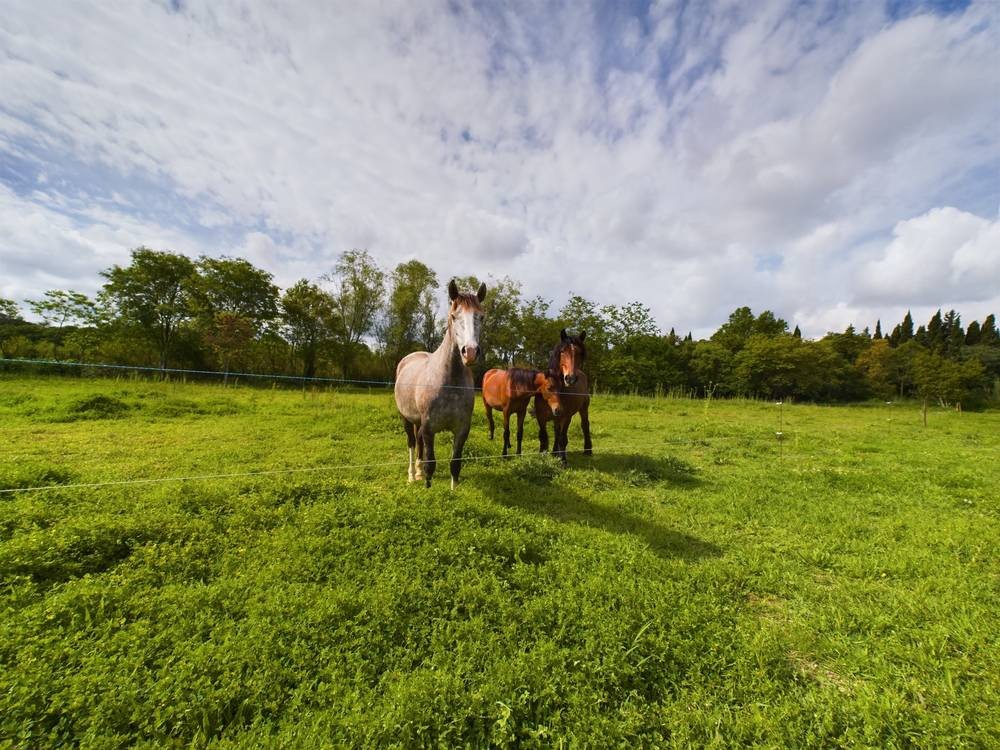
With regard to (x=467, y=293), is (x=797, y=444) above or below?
below

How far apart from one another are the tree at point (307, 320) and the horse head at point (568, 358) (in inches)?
1014

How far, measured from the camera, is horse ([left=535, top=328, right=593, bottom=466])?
6047 mm

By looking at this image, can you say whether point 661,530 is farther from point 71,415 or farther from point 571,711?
point 71,415

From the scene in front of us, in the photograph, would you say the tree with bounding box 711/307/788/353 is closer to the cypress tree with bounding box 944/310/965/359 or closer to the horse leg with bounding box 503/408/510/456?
the cypress tree with bounding box 944/310/965/359

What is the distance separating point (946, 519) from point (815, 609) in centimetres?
359

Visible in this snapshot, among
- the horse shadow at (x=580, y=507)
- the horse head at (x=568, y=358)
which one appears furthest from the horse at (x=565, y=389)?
the horse shadow at (x=580, y=507)

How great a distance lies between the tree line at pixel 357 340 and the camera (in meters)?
22.1

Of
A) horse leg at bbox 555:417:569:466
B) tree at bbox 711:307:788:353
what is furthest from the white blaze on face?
tree at bbox 711:307:788:353

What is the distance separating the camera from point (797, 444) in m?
9.30

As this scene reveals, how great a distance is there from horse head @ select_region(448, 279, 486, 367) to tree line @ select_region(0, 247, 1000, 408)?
16.6 metres

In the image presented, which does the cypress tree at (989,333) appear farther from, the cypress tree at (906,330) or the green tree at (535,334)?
the green tree at (535,334)

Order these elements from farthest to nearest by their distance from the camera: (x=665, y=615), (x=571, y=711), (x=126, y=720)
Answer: (x=665, y=615) → (x=571, y=711) → (x=126, y=720)

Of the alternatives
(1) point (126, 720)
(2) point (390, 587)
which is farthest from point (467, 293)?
(1) point (126, 720)

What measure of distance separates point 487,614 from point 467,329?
270cm
